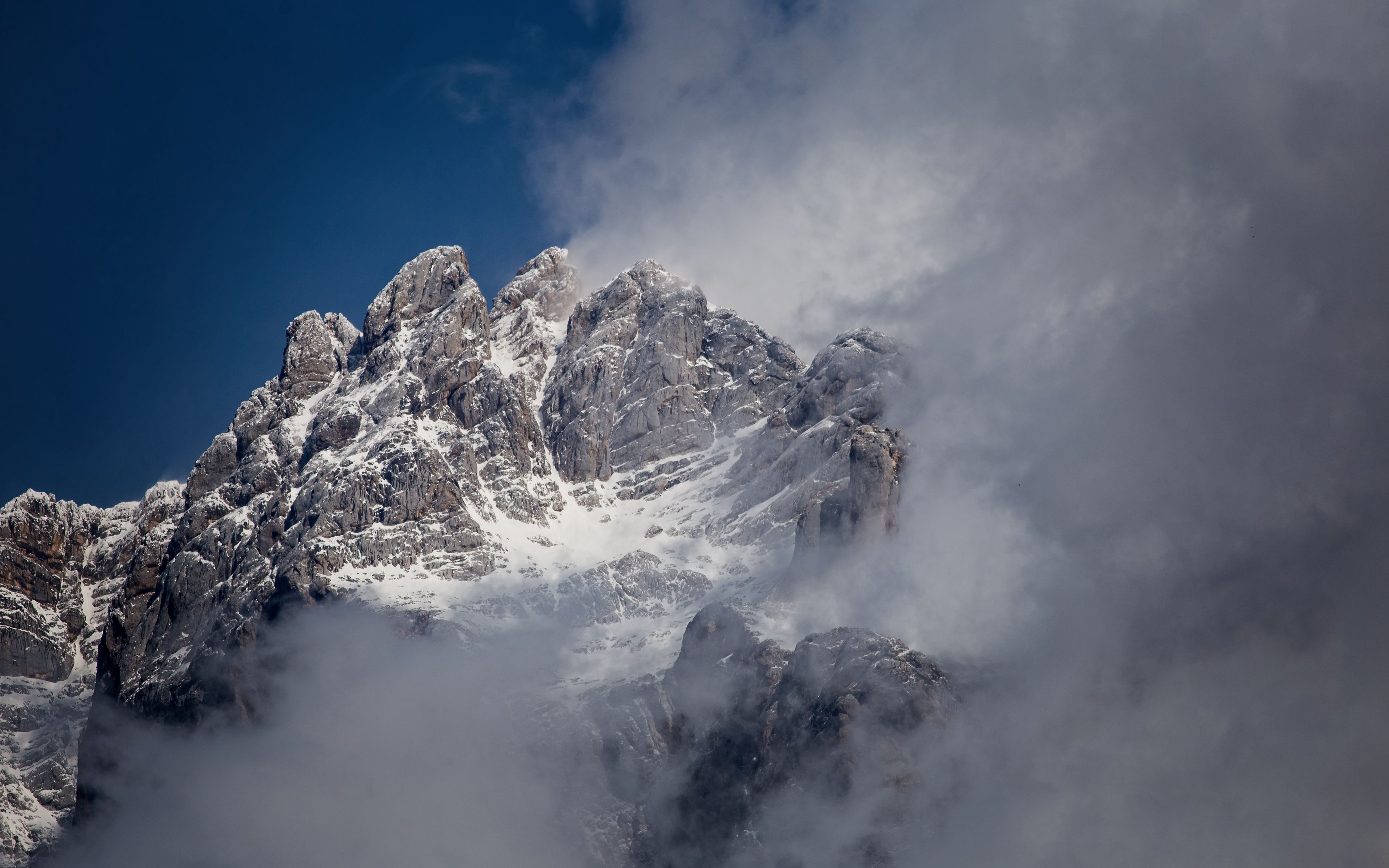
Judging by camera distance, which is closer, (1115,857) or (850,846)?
(1115,857)

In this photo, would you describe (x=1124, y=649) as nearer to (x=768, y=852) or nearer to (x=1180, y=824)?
(x=1180, y=824)

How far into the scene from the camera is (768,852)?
648ft

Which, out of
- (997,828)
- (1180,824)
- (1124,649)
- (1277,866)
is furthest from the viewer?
(1124,649)

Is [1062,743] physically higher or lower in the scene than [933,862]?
higher

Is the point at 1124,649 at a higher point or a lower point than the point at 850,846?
higher

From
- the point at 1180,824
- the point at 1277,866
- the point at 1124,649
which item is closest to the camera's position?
the point at 1277,866

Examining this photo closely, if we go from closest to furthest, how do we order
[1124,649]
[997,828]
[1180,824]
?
1. [1180,824]
2. [997,828]
3. [1124,649]

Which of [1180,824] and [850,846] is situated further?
[850,846]

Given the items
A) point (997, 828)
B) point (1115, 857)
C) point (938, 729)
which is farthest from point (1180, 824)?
point (938, 729)

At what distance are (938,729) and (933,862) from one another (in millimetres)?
21113

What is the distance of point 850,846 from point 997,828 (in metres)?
19.5

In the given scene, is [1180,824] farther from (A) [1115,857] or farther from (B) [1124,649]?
(B) [1124,649]

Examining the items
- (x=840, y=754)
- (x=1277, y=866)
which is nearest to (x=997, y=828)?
(x=840, y=754)

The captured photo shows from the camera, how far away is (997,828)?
186 meters
